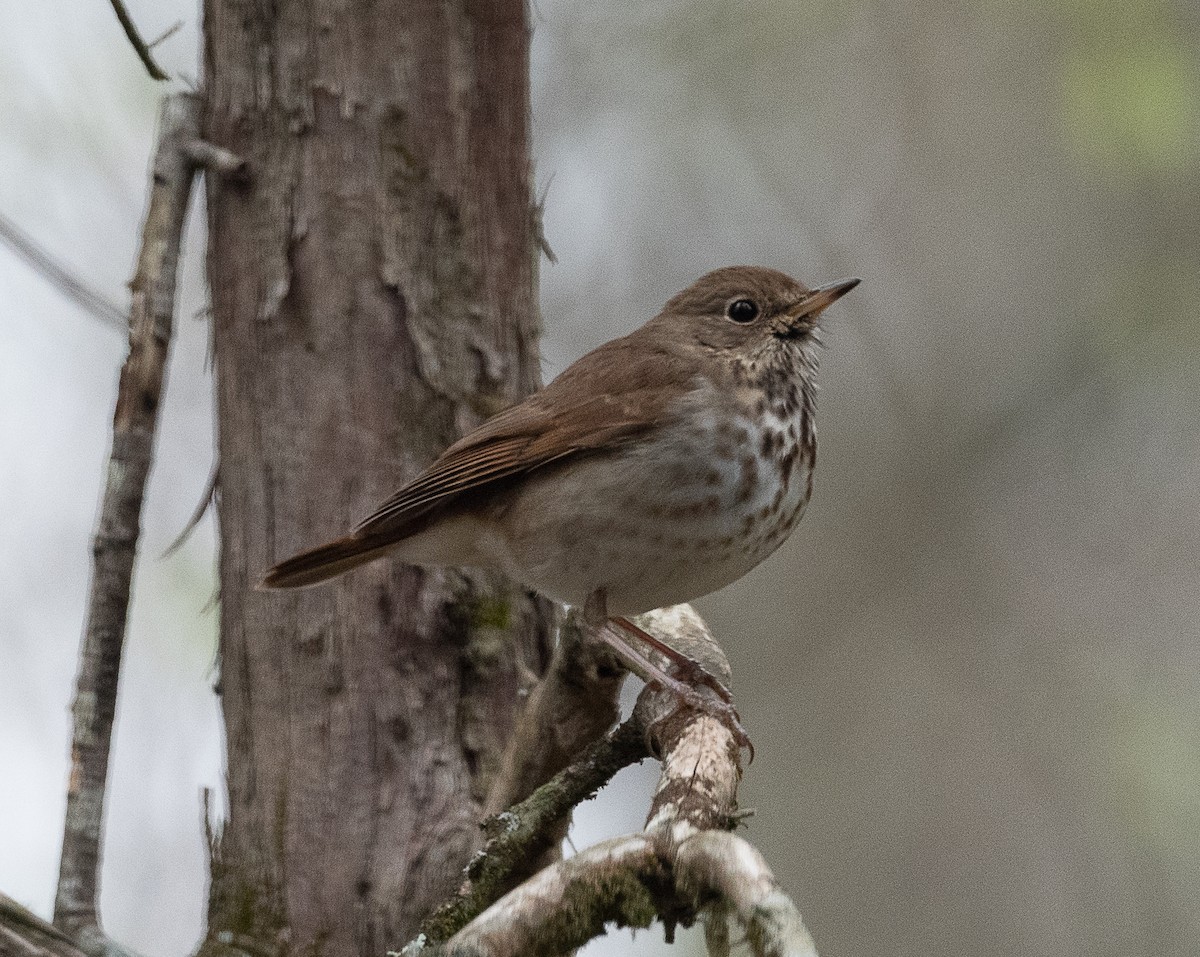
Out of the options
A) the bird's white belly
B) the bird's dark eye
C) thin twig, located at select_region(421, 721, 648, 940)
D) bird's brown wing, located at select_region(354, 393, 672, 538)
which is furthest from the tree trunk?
the bird's dark eye

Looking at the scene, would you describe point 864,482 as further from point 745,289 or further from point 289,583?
point 289,583

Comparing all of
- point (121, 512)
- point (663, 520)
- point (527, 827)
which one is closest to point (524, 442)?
point (663, 520)

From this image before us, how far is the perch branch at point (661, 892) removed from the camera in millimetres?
2150

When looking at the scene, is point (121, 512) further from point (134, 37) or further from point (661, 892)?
point (661, 892)

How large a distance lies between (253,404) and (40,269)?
711mm

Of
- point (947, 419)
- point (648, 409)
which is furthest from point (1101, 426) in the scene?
point (648, 409)

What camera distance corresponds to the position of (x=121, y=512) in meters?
3.80

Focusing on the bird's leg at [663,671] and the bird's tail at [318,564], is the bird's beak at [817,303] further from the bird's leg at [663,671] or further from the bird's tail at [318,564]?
the bird's tail at [318,564]

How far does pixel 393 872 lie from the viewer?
13.3 ft

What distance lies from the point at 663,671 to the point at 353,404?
1187 mm

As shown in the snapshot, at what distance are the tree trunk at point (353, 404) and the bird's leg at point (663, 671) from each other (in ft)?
1.03

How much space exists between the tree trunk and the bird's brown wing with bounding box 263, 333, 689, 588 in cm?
14

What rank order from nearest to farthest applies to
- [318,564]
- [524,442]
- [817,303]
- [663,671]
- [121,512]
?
[121,512] < [318,564] < [663,671] < [524,442] < [817,303]

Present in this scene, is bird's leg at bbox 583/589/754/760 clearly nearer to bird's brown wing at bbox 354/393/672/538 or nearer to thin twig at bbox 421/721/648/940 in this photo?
thin twig at bbox 421/721/648/940
